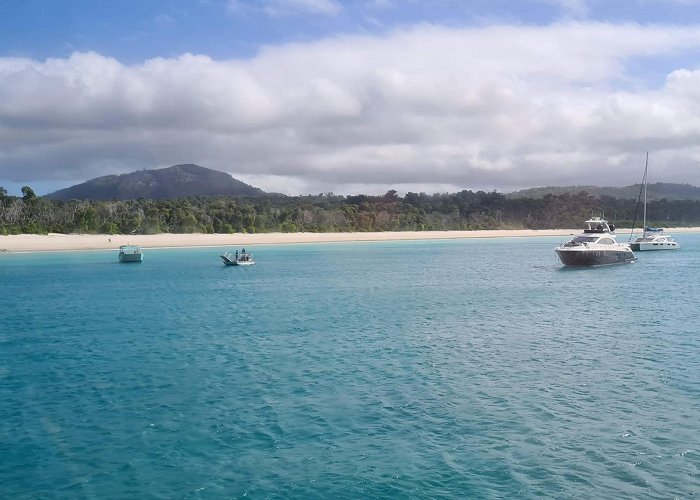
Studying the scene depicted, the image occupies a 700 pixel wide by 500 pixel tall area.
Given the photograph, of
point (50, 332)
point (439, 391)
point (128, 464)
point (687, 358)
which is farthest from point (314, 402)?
point (50, 332)

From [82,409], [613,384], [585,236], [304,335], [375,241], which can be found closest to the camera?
[82,409]

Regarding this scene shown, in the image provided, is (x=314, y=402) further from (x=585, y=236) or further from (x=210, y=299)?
(x=585, y=236)

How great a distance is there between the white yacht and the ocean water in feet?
67.6

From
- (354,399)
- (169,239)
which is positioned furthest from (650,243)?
(354,399)

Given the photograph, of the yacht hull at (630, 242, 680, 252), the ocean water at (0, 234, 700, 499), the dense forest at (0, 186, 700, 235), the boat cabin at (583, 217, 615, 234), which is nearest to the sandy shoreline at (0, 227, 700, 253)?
the dense forest at (0, 186, 700, 235)

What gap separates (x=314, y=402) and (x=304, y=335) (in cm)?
945

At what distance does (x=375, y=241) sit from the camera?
126 m

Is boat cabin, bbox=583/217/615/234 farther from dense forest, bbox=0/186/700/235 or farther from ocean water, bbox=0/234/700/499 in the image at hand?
dense forest, bbox=0/186/700/235

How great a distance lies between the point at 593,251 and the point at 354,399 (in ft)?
147

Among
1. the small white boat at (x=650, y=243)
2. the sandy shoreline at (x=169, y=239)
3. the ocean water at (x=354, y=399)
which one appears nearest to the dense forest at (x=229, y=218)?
the sandy shoreline at (x=169, y=239)

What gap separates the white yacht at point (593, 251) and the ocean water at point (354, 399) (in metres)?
20.6

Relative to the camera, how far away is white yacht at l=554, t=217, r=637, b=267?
183ft

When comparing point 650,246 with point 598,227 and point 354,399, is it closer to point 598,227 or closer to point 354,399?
point 598,227

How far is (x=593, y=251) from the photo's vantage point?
2203 inches
